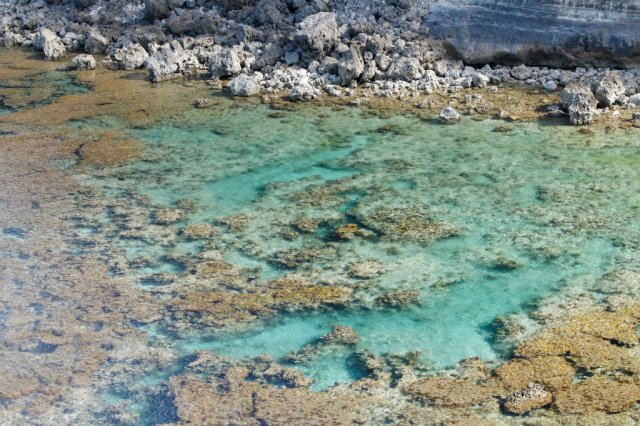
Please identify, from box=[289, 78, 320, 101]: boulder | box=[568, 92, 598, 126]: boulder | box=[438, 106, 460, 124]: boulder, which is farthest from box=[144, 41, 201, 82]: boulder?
box=[568, 92, 598, 126]: boulder

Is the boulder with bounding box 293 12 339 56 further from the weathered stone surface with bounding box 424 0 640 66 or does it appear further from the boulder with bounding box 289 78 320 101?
the weathered stone surface with bounding box 424 0 640 66

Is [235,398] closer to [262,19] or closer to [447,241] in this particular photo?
[447,241]

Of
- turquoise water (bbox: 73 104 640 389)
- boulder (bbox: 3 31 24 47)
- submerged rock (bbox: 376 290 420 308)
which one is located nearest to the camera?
turquoise water (bbox: 73 104 640 389)

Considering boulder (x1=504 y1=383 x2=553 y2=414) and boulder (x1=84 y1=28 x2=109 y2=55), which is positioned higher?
boulder (x1=84 y1=28 x2=109 y2=55)

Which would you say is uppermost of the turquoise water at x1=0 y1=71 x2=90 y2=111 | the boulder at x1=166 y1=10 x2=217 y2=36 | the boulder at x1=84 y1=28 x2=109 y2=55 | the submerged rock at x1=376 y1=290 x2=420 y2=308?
the boulder at x1=166 y1=10 x2=217 y2=36

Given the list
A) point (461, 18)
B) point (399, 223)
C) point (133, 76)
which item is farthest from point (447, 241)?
point (133, 76)

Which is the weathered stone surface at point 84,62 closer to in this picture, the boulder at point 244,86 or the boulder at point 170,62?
the boulder at point 170,62

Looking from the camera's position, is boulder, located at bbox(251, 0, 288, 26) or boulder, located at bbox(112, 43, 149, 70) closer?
boulder, located at bbox(112, 43, 149, 70)
